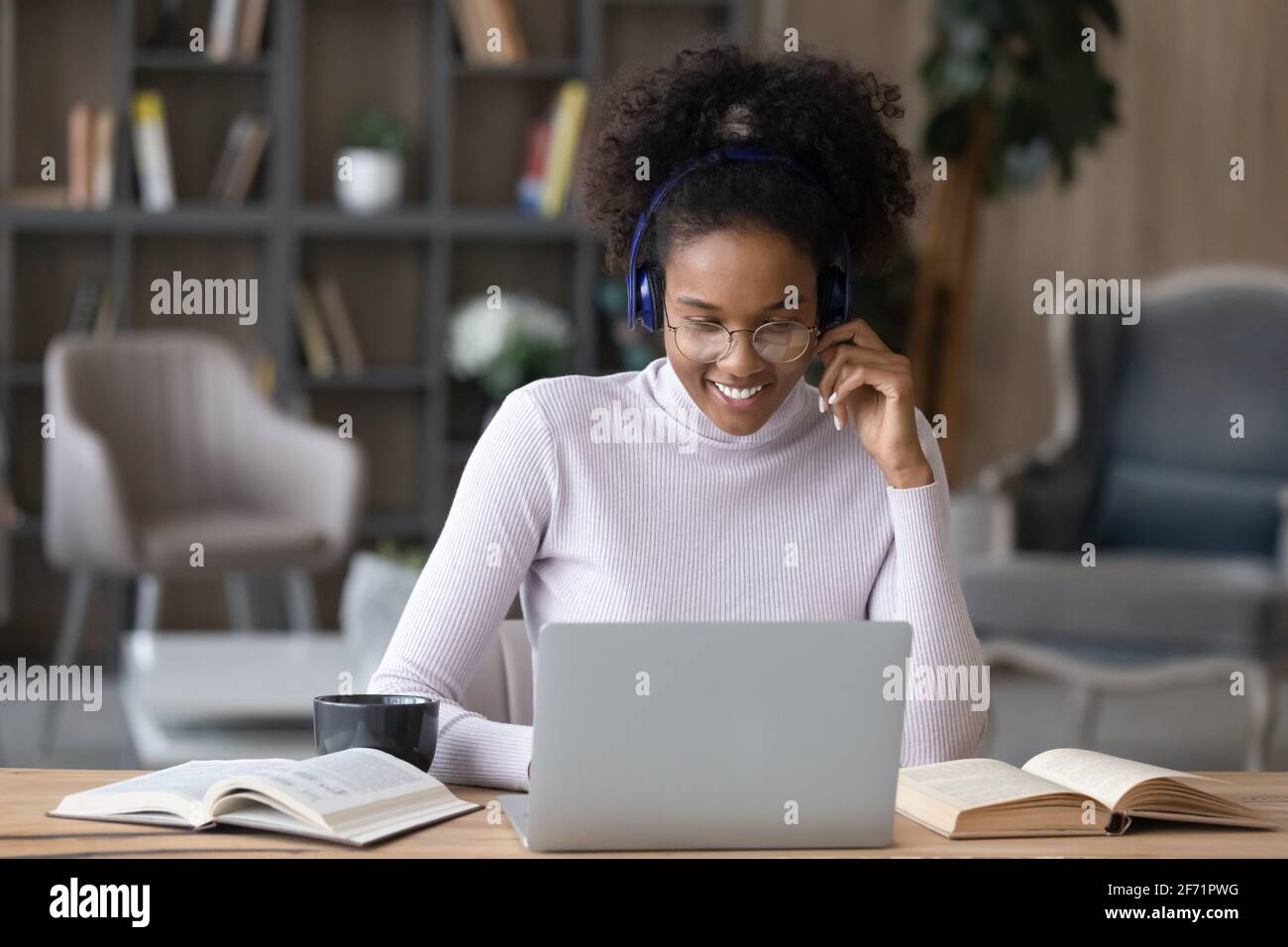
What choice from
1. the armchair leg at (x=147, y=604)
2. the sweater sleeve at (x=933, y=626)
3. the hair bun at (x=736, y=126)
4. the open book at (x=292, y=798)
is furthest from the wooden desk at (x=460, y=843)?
the armchair leg at (x=147, y=604)

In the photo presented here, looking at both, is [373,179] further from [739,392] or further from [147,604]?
[739,392]

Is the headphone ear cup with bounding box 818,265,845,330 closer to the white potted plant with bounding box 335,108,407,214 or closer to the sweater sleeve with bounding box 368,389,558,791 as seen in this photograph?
the sweater sleeve with bounding box 368,389,558,791

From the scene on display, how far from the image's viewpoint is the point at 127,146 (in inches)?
185

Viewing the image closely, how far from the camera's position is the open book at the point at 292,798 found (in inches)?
40.1

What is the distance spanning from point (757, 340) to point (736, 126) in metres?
0.21

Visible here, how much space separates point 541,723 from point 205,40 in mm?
4191

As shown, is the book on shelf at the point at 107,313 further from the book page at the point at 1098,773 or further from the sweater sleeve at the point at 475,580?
the book page at the point at 1098,773

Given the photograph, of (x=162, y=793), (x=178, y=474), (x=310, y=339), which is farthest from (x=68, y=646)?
(x=162, y=793)

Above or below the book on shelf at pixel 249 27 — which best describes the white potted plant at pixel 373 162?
below

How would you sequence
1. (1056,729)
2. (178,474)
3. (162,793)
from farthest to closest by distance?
1. (178,474)
2. (1056,729)
3. (162,793)

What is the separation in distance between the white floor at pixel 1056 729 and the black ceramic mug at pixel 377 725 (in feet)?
7.52

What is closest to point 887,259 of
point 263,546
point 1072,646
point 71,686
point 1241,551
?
point 1072,646

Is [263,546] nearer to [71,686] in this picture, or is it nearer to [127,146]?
[71,686]

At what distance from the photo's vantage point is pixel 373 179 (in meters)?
4.75
